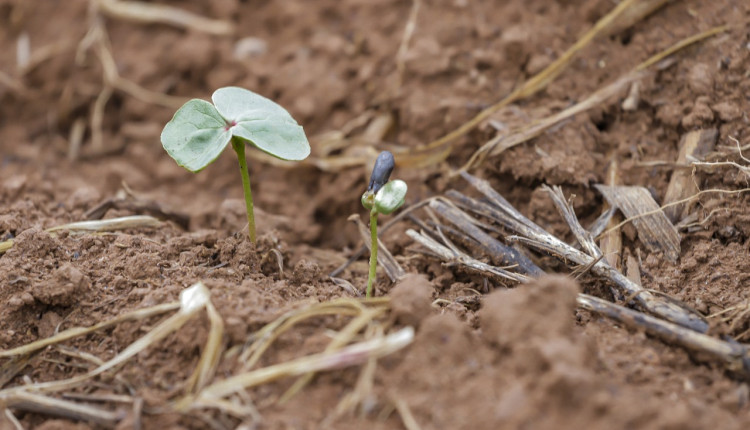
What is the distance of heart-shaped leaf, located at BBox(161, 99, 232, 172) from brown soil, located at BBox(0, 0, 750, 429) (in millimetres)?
307

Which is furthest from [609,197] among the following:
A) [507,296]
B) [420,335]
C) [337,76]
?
[337,76]

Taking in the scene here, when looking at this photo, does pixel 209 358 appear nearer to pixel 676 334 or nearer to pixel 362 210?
pixel 676 334

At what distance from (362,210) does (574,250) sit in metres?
0.93

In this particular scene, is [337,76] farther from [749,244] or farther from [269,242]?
[749,244]

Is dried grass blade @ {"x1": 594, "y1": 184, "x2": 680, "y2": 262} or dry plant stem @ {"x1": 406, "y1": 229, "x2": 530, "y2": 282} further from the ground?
dried grass blade @ {"x1": 594, "y1": 184, "x2": 680, "y2": 262}

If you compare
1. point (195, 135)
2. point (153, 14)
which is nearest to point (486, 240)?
point (195, 135)

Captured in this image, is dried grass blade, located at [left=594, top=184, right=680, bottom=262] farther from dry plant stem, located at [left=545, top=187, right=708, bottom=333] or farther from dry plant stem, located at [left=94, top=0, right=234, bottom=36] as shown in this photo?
dry plant stem, located at [left=94, top=0, right=234, bottom=36]

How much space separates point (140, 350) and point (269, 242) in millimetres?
538

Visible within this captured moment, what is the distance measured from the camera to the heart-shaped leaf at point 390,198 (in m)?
1.72

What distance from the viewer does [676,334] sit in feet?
5.02

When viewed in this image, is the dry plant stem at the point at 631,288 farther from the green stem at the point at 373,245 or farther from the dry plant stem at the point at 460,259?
the green stem at the point at 373,245

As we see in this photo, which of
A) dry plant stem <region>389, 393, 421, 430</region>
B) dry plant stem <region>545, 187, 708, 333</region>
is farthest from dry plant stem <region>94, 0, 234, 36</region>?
dry plant stem <region>389, 393, 421, 430</region>

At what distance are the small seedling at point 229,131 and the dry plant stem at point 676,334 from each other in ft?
2.76

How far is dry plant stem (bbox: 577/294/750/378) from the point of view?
146cm
